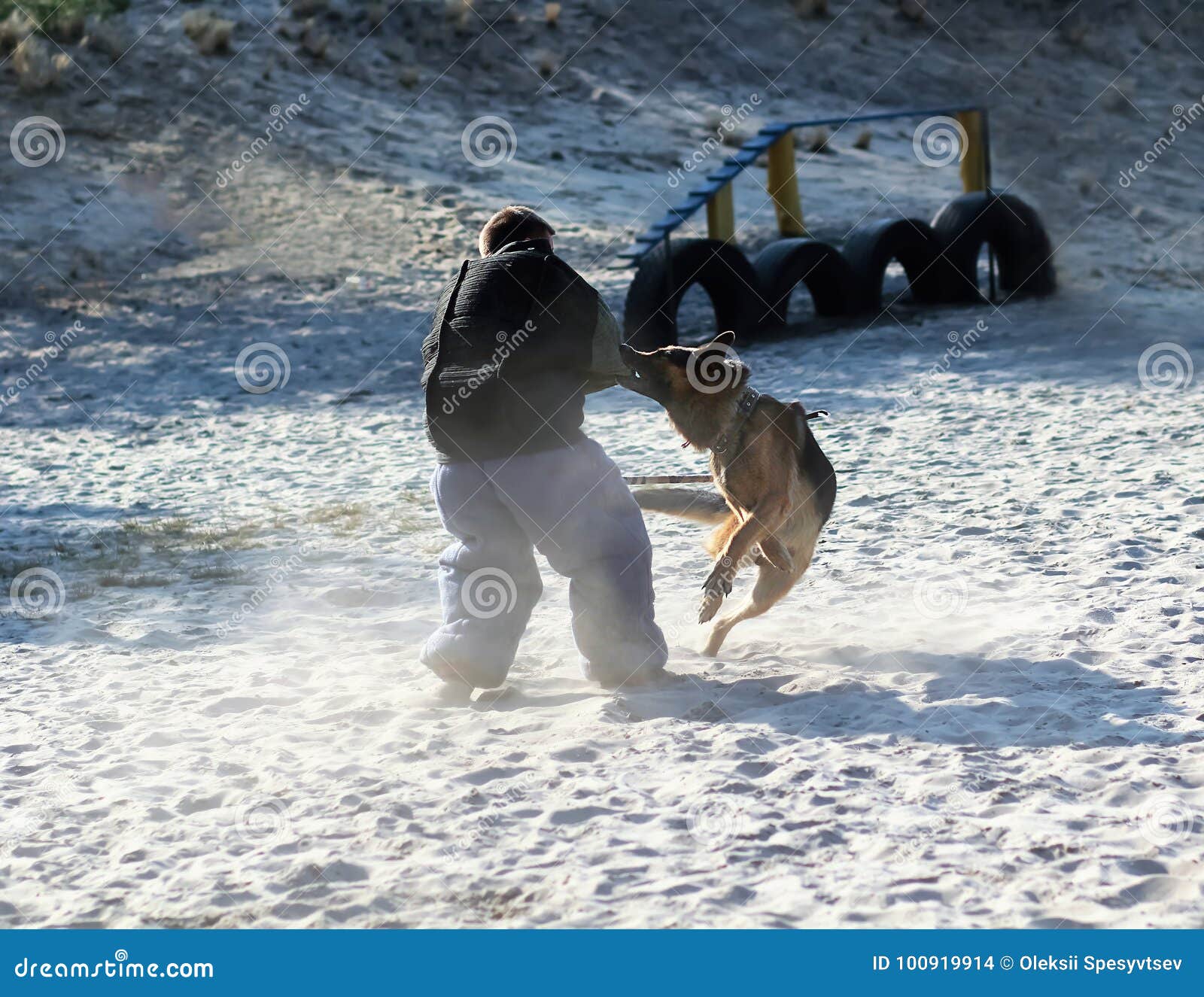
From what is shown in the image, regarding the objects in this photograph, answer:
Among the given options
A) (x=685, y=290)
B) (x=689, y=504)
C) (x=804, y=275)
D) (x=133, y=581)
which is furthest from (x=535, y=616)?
(x=804, y=275)

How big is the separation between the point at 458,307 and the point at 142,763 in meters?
2.06

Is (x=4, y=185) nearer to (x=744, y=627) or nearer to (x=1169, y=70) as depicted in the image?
(x=744, y=627)

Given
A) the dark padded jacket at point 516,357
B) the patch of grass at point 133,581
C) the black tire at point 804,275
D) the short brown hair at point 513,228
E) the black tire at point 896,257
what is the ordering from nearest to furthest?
the dark padded jacket at point 516,357
the short brown hair at point 513,228
the patch of grass at point 133,581
the black tire at point 804,275
the black tire at point 896,257

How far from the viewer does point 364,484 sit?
30.8 feet

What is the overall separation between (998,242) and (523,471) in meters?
10.9

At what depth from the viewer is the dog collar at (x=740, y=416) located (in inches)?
221

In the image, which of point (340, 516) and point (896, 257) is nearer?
point (340, 516)

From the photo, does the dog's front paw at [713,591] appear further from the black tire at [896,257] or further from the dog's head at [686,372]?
the black tire at [896,257]

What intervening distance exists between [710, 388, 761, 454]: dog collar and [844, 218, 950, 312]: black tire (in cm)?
887

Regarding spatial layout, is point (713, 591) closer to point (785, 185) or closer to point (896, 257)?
point (896, 257)

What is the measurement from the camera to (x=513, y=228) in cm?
544

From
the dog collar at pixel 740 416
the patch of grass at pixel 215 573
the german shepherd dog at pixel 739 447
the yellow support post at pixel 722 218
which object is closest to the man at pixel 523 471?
the german shepherd dog at pixel 739 447

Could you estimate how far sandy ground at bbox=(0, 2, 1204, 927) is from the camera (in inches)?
160

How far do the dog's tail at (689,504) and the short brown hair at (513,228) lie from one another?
122 cm
